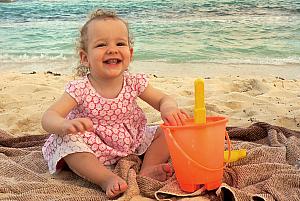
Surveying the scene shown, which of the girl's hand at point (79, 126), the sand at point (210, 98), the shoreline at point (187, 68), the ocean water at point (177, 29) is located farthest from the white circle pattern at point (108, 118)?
the shoreline at point (187, 68)

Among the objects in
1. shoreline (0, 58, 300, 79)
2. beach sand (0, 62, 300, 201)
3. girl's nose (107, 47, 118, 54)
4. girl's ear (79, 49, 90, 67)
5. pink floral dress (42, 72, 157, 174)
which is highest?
girl's nose (107, 47, 118, 54)

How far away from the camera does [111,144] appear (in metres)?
2.39

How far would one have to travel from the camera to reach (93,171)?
2156mm

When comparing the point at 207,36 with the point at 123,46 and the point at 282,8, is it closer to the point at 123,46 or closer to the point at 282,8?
the point at 282,8

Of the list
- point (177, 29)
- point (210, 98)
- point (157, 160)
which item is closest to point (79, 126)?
point (157, 160)

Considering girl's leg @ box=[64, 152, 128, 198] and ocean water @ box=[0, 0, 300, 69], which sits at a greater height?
girl's leg @ box=[64, 152, 128, 198]

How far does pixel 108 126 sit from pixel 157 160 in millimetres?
286

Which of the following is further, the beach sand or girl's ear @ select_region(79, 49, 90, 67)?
the beach sand

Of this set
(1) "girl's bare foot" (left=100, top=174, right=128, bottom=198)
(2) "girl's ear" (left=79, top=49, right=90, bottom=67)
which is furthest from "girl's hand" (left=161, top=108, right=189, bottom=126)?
(2) "girl's ear" (left=79, top=49, right=90, bottom=67)

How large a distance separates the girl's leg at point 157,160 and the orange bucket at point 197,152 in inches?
7.9

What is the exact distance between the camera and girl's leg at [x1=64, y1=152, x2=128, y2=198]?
2.04 m

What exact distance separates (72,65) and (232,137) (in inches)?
167

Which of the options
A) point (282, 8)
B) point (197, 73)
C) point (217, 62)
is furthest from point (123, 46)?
point (282, 8)

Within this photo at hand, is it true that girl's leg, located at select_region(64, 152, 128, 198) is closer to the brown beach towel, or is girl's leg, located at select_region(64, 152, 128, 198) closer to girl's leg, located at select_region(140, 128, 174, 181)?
the brown beach towel
